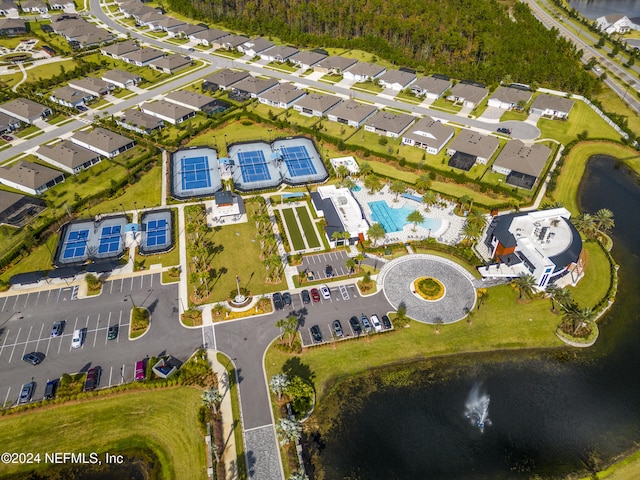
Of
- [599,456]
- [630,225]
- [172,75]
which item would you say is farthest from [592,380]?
[172,75]

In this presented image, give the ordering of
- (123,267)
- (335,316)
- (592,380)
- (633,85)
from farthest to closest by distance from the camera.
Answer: (633,85) → (123,267) → (335,316) → (592,380)

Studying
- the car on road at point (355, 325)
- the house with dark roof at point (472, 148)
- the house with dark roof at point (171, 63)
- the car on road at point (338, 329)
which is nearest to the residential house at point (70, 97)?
the house with dark roof at point (171, 63)

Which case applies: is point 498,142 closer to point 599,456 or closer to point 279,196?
point 279,196

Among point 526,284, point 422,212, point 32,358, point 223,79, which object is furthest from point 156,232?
point 223,79

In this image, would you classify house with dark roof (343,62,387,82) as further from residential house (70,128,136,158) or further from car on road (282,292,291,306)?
car on road (282,292,291,306)

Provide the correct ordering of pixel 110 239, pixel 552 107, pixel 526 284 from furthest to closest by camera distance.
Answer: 1. pixel 552 107
2. pixel 110 239
3. pixel 526 284

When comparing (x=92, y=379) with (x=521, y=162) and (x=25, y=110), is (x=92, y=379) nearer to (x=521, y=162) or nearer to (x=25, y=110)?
(x=521, y=162)

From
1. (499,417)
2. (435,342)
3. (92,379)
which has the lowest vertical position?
(499,417)
